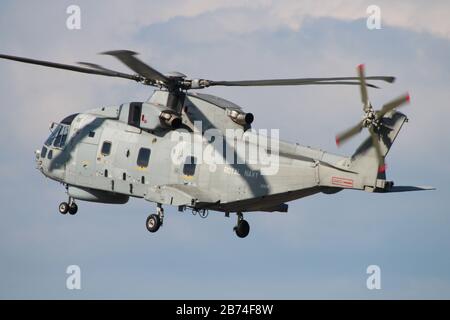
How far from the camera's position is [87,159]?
2051 inches

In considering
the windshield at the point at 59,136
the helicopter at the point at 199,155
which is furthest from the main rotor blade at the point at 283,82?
the windshield at the point at 59,136

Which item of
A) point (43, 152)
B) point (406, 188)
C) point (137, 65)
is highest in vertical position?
point (137, 65)

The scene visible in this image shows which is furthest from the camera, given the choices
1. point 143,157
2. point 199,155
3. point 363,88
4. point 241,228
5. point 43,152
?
point 43,152

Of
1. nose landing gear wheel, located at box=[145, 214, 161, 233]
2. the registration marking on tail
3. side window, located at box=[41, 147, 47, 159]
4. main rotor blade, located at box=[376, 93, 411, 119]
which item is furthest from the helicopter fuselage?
main rotor blade, located at box=[376, 93, 411, 119]

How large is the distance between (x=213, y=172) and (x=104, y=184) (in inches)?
233

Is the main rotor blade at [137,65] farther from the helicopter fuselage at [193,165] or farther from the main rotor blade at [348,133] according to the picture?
the main rotor blade at [348,133]

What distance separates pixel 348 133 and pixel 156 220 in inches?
401

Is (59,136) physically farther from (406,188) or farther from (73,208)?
(406,188)

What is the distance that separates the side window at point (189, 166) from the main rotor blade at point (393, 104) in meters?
8.71

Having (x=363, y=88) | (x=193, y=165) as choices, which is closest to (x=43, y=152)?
(x=193, y=165)

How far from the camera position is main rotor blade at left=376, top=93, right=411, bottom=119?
42.0 meters

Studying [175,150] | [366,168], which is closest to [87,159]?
[175,150]

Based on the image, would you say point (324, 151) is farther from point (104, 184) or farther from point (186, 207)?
point (104, 184)

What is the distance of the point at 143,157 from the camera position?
4988 cm
